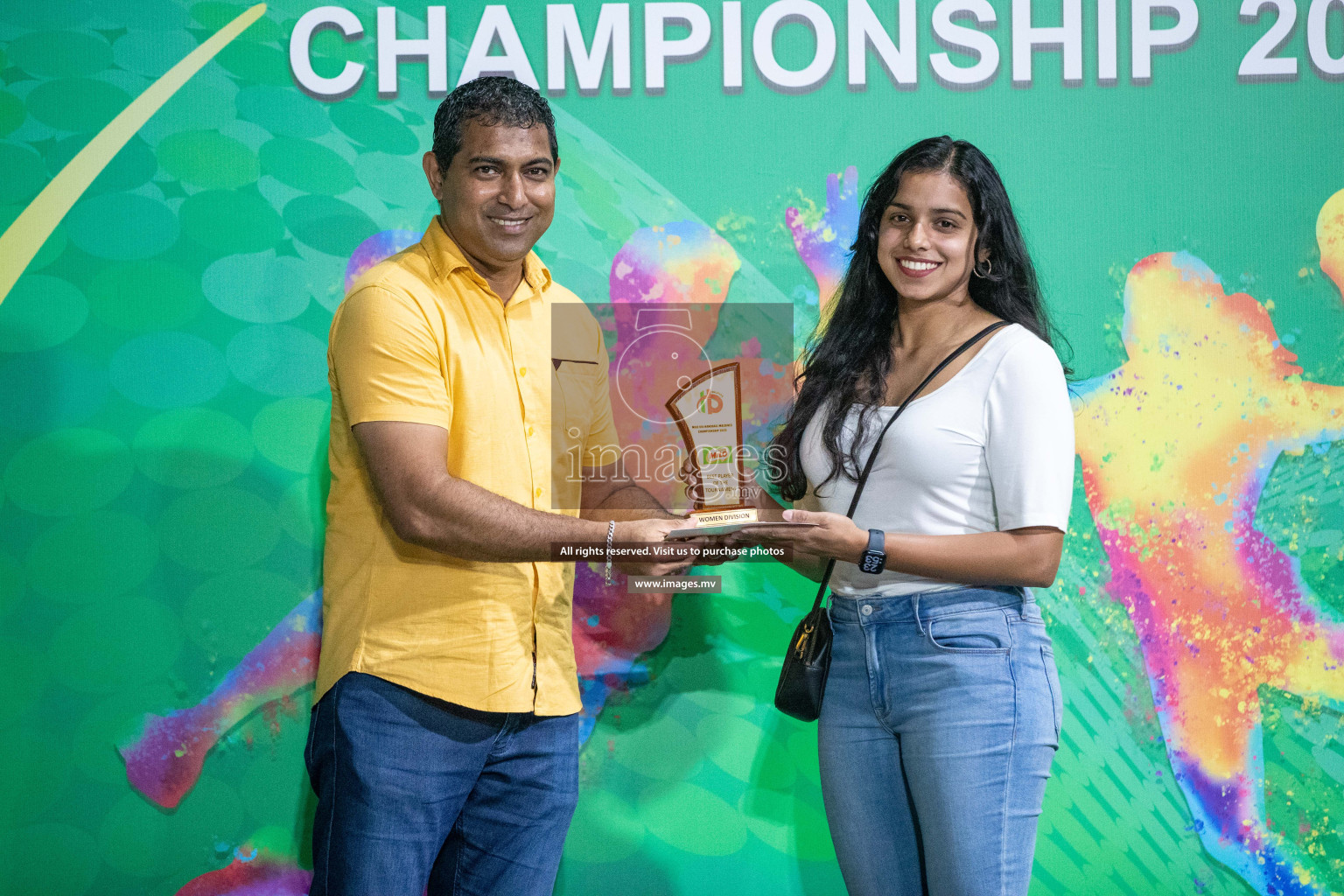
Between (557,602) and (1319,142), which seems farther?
(1319,142)

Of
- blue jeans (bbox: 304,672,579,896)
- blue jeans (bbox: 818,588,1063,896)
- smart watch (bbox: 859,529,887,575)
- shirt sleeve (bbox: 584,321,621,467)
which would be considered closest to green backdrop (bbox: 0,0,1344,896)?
shirt sleeve (bbox: 584,321,621,467)

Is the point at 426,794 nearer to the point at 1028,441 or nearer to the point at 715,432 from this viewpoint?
the point at 715,432

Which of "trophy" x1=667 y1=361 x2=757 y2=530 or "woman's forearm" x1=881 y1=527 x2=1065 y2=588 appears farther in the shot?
"trophy" x1=667 y1=361 x2=757 y2=530

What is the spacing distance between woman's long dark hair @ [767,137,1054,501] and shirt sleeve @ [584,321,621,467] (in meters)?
0.32

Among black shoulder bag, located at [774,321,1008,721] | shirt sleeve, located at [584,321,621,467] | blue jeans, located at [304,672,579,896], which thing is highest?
shirt sleeve, located at [584,321,621,467]

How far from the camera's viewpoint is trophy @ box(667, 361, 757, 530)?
1.94 meters

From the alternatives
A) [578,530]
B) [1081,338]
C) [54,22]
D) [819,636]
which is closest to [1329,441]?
[1081,338]

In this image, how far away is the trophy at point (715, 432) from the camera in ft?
6.36

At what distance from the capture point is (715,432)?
6.48 feet

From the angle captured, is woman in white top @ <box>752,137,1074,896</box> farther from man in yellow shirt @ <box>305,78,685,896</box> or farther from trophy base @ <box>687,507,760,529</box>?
man in yellow shirt @ <box>305,78,685,896</box>

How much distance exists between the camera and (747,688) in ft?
8.17

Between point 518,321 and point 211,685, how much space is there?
4.17 ft

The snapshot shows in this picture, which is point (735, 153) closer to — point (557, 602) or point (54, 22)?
point (557, 602)

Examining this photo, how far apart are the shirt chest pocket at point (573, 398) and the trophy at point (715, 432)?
0.16m
